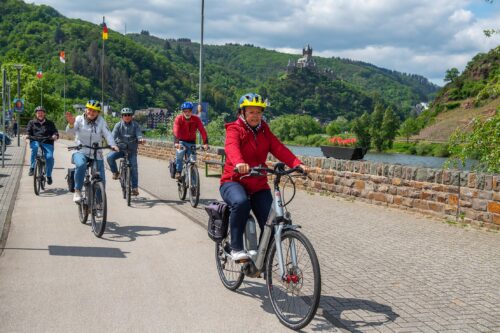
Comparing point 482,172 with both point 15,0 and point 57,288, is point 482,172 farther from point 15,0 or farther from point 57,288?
point 15,0

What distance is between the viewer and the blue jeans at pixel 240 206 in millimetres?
4809

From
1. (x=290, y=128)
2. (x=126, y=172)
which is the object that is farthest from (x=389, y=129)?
(x=126, y=172)

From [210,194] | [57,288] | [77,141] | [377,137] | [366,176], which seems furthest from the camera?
[377,137]

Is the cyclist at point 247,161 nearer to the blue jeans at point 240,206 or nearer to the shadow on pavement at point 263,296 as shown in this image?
the blue jeans at point 240,206

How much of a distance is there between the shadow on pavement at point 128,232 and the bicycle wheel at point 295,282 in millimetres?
3393

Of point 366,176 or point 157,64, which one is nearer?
point 366,176

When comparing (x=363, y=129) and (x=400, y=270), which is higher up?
(x=363, y=129)

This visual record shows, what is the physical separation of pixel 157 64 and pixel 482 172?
14348 centimetres

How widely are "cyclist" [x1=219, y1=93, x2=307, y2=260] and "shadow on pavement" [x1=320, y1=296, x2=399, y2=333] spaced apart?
2.79ft

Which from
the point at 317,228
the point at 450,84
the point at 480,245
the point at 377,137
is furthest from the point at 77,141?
the point at 450,84

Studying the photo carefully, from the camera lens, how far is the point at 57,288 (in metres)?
5.11

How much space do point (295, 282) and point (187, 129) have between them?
285 inches

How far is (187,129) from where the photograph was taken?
1120 centimetres

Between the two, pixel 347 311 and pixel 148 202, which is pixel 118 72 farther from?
pixel 347 311
